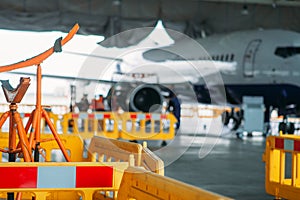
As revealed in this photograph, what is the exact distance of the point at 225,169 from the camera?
10641 mm

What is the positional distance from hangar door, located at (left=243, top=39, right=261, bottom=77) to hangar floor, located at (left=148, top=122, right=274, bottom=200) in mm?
2815

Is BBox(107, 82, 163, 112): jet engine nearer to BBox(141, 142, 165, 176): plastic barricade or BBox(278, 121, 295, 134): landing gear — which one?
BBox(278, 121, 295, 134): landing gear

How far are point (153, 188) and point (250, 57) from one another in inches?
592

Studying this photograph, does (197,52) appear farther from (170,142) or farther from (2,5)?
(2,5)

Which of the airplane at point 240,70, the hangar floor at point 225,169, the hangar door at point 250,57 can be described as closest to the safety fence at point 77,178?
the hangar floor at point 225,169

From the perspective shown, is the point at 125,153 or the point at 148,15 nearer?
the point at 125,153

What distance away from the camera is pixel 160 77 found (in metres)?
22.4

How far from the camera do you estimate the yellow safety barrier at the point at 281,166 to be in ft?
21.7

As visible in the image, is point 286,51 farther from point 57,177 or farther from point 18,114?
point 57,177

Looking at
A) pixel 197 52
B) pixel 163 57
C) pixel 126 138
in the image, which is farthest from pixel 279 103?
pixel 163 57

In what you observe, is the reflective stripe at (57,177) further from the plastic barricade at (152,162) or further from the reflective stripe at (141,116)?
the reflective stripe at (141,116)

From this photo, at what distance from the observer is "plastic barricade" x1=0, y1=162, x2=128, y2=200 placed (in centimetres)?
349

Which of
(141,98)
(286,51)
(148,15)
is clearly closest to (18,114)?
(286,51)

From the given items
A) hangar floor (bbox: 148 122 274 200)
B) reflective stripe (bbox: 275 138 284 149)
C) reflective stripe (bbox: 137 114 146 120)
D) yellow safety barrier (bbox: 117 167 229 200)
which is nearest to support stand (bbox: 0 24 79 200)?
yellow safety barrier (bbox: 117 167 229 200)
